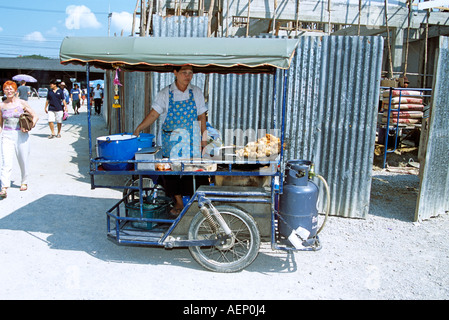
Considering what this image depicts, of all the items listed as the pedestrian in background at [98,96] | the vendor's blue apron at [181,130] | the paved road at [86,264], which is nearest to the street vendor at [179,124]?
the vendor's blue apron at [181,130]

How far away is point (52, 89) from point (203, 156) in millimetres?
10174

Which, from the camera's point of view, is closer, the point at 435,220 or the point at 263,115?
the point at 435,220

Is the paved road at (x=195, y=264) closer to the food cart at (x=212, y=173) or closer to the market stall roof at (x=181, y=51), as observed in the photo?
the food cart at (x=212, y=173)

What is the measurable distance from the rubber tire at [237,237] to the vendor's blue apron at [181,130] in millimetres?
915

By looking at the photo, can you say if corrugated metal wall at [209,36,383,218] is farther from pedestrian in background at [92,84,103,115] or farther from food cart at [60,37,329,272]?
pedestrian in background at [92,84,103,115]

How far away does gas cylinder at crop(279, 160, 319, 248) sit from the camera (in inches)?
168

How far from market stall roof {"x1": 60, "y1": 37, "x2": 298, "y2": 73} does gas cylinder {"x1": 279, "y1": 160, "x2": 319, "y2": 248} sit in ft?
4.06

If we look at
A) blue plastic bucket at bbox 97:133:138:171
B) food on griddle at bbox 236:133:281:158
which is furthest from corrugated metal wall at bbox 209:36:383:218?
blue plastic bucket at bbox 97:133:138:171

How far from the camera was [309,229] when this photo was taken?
4.32 metres

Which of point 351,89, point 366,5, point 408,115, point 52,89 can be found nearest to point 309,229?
point 351,89

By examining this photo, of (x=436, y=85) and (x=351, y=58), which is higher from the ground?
(x=351, y=58)

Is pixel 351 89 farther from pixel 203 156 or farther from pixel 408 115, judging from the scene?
pixel 408 115

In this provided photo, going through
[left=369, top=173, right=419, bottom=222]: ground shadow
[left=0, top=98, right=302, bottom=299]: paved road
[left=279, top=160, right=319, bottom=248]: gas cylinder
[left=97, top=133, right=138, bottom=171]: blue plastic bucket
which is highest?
[left=97, top=133, right=138, bottom=171]: blue plastic bucket
